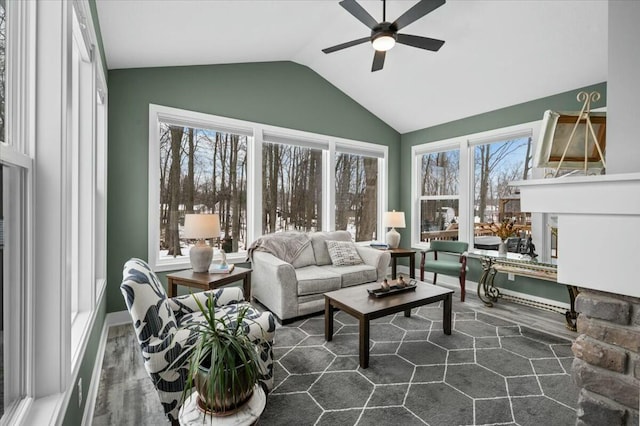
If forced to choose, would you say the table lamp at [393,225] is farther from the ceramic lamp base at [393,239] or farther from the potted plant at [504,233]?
the potted plant at [504,233]

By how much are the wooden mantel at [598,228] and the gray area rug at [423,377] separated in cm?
129

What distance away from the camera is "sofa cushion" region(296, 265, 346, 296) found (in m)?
3.33

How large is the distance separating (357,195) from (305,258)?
6.17 ft

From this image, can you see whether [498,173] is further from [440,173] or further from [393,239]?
[393,239]

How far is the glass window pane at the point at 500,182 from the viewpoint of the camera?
417 cm

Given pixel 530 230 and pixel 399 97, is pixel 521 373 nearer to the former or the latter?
pixel 530 230

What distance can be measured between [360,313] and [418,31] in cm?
313

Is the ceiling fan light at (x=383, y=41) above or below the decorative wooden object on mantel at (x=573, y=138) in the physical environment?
above

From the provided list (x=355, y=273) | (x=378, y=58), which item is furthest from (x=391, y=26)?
(x=355, y=273)

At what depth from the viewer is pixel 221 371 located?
1.11 m

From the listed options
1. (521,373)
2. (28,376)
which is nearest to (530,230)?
(521,373)

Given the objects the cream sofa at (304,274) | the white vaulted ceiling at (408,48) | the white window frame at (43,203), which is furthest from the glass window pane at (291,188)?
the white window frame at (43,203)

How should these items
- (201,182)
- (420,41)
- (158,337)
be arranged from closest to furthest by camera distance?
(158,337) → (420,41) → (201,182)

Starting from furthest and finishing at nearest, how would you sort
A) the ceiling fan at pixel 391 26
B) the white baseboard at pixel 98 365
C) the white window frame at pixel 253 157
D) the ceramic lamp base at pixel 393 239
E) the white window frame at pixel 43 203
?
the ceramic lamp base at pixel 393 239 < the white window frame at pixel 253 157 < the ceiling fan at pixel 391 26 < the white baseboard at pixel 98 365 < the white window frame at pixel 43 203
